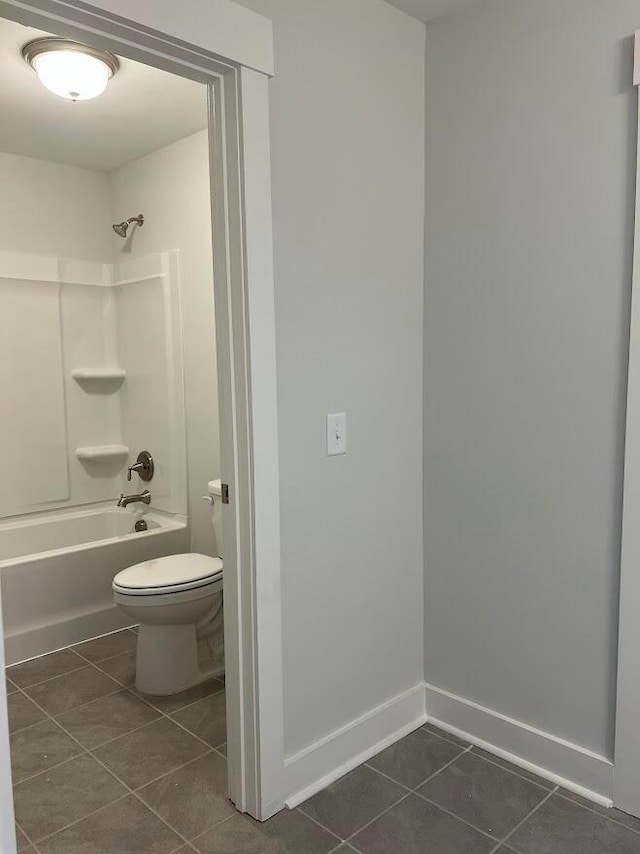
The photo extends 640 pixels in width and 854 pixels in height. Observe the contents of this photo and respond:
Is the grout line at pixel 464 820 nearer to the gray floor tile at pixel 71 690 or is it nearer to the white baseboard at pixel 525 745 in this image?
the white baseboard at pixel 525 745

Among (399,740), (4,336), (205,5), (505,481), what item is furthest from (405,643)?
(4,336)

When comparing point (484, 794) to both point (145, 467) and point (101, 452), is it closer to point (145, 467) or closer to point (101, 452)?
point (145, 467)

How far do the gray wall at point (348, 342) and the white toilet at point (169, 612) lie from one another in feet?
2.24

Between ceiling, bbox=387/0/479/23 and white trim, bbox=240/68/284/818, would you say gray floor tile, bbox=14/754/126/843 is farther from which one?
ceiling, bbox=387/0/479/23

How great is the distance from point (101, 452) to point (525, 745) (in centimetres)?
257

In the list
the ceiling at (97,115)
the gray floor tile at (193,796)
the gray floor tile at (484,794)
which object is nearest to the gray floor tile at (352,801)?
the gray floor tile at (484,794)

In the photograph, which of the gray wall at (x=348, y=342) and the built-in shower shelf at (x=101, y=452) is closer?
the gray wall at (x=348, y=342)

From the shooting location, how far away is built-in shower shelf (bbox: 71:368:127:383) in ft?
12.0

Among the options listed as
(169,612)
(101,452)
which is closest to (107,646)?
(169,612)

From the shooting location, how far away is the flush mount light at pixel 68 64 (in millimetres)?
2273

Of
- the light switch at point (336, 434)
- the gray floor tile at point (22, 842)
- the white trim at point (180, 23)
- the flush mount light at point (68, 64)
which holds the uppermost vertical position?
the flush mount light at point (68, 64)

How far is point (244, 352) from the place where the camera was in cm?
175

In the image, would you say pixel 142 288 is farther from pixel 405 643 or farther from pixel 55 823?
pixel 55 823

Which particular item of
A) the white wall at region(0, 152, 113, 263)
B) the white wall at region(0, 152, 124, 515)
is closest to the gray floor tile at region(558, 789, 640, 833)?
the white wall at region(0, 152, 124, 515)
